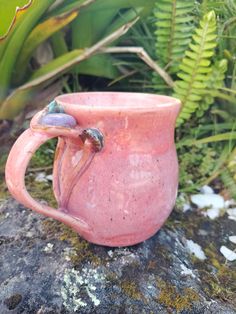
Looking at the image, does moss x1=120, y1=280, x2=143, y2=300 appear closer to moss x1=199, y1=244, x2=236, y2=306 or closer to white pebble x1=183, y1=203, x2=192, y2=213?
moss x1=199, y1=244, x2=236, y2=306

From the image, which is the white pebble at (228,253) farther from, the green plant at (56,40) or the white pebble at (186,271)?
the green plant at (56,40)

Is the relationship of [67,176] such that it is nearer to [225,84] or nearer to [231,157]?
[231,157]

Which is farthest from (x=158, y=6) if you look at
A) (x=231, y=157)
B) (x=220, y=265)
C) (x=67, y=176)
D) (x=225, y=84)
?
(x=220, y=265)

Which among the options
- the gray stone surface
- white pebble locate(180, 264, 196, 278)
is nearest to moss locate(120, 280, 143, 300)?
the gray stone surface

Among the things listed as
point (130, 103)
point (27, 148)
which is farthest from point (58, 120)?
point (130, 103)

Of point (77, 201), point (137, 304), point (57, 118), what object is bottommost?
point (137, 304)

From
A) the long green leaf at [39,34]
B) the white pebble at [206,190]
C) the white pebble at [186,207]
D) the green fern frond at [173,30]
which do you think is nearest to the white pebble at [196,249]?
the white pebble at [186,207]

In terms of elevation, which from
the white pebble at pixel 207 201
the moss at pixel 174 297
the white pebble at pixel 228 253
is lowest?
the white pebble at pixel 207 201
